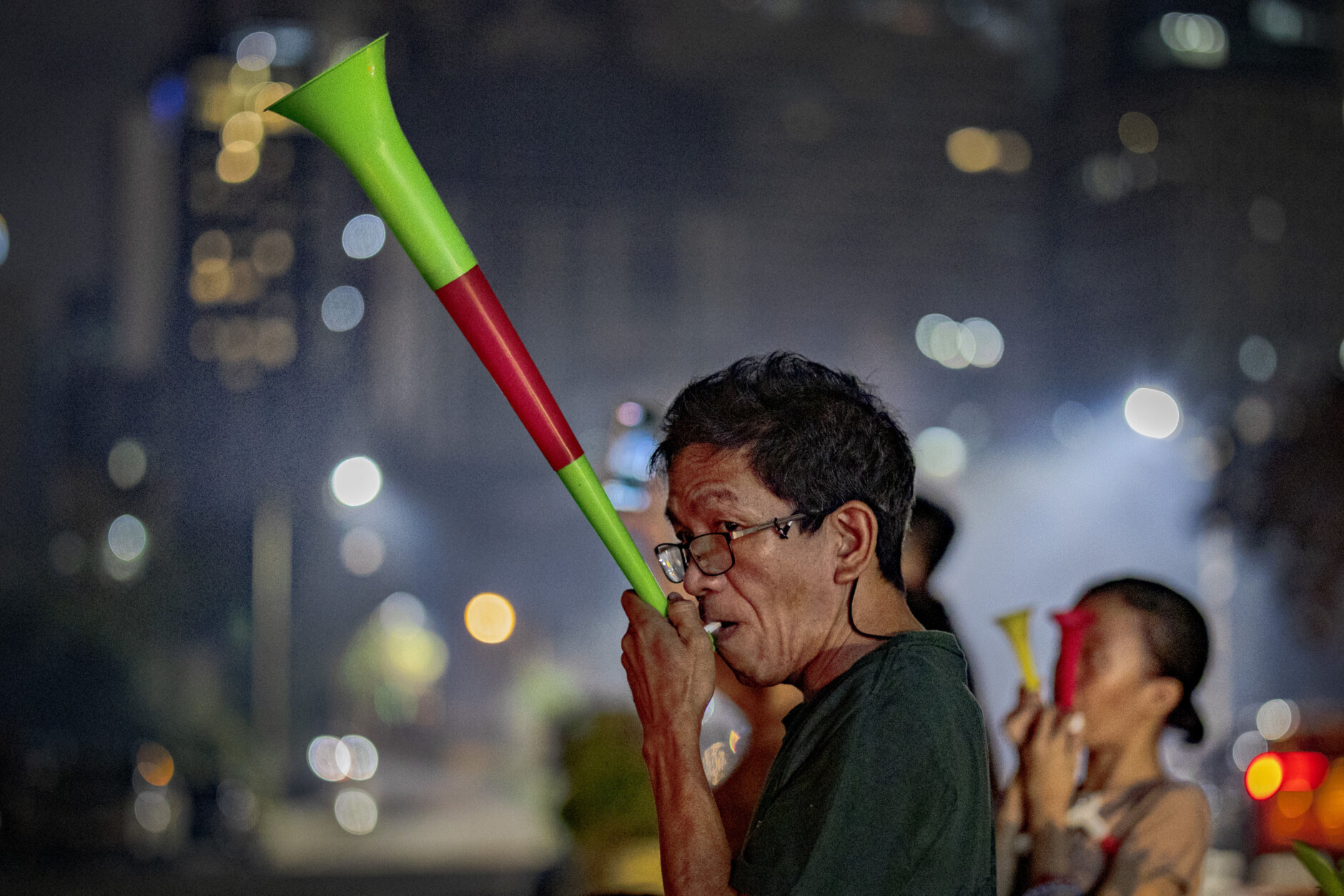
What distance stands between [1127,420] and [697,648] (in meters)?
20.6

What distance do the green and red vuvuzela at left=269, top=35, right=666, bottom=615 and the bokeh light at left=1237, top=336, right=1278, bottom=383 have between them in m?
18.8

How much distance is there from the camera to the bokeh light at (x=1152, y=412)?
18750 millimetres

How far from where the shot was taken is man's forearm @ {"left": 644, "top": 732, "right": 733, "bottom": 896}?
1.19 m

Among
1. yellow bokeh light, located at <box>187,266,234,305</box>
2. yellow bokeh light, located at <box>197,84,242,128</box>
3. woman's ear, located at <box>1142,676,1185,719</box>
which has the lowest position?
woman's ear, located at <box>1142,676,1185,719</box>

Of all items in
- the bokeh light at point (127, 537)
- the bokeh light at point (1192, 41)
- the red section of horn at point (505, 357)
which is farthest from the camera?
the bokeh light at point (1192, 41)

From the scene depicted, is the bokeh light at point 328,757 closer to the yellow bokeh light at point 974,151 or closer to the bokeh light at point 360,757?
the bokeh light at point 360,757

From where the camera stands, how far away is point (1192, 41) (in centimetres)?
2594

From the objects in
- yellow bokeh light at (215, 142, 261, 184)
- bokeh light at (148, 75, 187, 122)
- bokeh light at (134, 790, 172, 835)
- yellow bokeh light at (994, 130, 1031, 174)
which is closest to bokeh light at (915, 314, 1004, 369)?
yellow bokeh light at (994, 130, 1031, 174)

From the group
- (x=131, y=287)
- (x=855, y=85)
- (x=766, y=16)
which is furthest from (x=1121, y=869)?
(x=855, y=85)

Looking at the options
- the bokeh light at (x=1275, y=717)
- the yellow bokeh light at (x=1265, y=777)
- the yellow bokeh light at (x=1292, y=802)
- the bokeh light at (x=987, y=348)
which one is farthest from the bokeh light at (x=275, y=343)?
the yellow bokeh light at (x=1292, y=802)

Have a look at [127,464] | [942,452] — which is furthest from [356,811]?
[942,452]

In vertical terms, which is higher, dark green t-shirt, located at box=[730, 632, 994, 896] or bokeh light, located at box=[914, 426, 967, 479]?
dark green t-shirt, located at box=[730, 632, 994, 896]

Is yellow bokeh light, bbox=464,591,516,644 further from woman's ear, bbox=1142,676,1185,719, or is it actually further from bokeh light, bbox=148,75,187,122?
woman's ear, bbox=1142,676,1185,719

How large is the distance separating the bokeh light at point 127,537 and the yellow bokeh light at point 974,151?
19.8 meters
